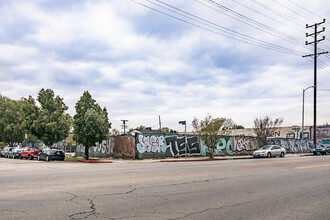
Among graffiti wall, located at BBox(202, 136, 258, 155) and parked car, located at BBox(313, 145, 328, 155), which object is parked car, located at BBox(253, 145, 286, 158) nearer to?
graffiti wall, located at BBox(202, 136, 258, 155)

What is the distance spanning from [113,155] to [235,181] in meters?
21.6

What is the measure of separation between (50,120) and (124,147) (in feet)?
37.8

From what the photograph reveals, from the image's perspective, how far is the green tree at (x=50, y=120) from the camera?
111ft

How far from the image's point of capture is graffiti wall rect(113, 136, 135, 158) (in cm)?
2764

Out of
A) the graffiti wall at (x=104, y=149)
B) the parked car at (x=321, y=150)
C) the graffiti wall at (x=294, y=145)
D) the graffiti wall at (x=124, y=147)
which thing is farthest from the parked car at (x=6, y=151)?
the parked car at (x=321, y=150)

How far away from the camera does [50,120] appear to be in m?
34.3

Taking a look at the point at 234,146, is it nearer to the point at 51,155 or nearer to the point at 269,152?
the point at 269,152

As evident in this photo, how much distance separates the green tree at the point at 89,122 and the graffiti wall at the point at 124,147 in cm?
147

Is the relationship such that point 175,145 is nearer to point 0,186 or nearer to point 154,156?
point 154,156

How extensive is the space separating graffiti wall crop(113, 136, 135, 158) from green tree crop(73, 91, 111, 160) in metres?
1.47

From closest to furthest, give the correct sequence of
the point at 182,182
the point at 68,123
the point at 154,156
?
1. the point at 182,182
2. the point at 154,156
3. the point at 68,123

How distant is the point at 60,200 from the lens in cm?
701

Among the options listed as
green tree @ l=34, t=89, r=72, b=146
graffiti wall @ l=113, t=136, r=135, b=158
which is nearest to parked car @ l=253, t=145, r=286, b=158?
graffiti wall @ l=113, t=136, r=135, b=158

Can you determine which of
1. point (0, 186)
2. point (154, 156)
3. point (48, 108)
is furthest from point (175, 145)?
point (0, 186)
